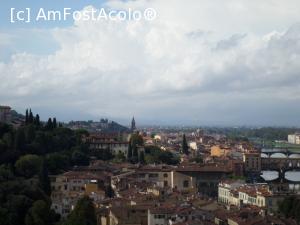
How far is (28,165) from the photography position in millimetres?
20156

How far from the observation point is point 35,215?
13.3m

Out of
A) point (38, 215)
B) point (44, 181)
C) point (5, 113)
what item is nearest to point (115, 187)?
point (44, 181)

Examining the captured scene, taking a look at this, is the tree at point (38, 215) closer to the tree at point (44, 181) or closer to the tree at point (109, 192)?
the tree at point (44, 181)

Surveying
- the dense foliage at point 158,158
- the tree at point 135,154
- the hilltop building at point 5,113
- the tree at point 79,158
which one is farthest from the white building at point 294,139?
the tree at point 79,158

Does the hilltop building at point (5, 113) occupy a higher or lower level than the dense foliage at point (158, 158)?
higher

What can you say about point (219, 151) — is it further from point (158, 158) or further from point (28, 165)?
point (28, 165)

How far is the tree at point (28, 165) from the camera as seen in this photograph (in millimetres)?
19891

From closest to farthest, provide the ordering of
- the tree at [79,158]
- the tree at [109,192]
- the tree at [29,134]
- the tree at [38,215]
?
the tree at [38,215], the tree at [109,192], the tree at [29,134], the tree at [79,158]

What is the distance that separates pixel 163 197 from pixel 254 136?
77.6 meters

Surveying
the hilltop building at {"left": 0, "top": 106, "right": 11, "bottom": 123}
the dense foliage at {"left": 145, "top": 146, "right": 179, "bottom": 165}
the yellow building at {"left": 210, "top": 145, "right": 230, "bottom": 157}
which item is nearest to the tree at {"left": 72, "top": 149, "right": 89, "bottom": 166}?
the dense foliage at {"left": 145, "top": 146, "right": 179, "bottom": 165}

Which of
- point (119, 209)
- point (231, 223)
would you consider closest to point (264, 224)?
point (231, 223)

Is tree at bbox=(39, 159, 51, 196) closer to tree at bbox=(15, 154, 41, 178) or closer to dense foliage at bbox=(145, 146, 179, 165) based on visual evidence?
tree at bbox=(15, 154, 41, 178)

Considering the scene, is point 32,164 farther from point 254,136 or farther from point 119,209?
point 254,136

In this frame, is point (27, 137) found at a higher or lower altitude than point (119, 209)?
higher
